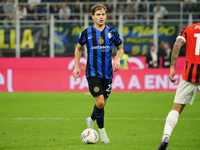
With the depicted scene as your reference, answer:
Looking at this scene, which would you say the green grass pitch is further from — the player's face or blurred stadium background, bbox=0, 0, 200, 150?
the player's face

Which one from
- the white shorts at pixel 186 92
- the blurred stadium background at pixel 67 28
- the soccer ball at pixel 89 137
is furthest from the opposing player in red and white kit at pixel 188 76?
the blurred stadium background at pixel 67 28

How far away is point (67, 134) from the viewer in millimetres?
8406

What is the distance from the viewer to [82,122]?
403 inches

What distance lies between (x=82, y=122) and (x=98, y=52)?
311 centimetres

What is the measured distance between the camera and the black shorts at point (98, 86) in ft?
24.2

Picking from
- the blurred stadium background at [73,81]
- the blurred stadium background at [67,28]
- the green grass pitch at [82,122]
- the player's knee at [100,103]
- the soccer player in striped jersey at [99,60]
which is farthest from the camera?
the blurred stadium background at [67,28]

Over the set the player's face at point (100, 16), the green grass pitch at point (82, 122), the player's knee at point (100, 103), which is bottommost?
the green grass pitch at point (82, 122)

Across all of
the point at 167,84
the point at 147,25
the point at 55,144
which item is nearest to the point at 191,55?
the point at 55,144

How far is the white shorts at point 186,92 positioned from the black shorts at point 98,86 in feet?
5.19

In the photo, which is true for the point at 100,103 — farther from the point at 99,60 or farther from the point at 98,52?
the point at 98,52

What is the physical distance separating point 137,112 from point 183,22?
11508 millimetres

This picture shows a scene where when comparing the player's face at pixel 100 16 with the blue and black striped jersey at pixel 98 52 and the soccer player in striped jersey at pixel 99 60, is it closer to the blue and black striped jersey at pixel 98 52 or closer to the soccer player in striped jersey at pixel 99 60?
the soccer player in striped jersey at pixel 99 60

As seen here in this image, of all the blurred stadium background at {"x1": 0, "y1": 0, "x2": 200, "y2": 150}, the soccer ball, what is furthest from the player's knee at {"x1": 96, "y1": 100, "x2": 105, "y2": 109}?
the blurred stadium background at {"x1": 0, "y1": 0, "x2": 200, "y2": 150}

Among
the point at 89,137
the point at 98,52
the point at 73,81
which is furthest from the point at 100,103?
the point at 73,81
